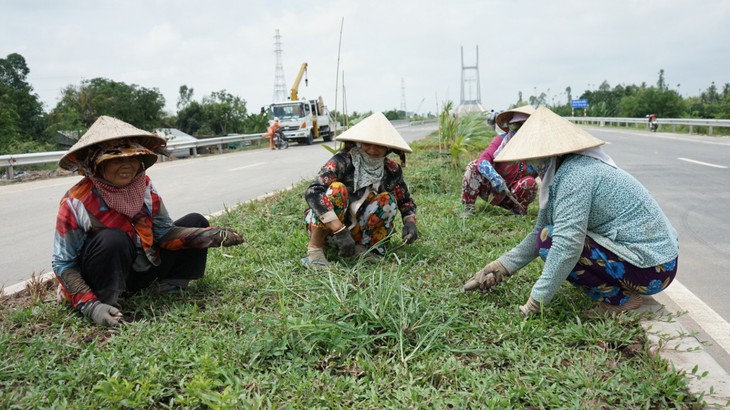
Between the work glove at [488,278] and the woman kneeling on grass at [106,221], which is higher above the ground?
the woman kneeling on grass at [106,221]

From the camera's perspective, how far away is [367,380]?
7.13 ft

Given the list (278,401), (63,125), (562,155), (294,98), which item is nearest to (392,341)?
(278,401)

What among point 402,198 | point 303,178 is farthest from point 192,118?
point 402,198

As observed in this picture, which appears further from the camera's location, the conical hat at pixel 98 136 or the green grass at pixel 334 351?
the conical hat at pixel 98 136

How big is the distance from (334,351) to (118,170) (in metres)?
1.50

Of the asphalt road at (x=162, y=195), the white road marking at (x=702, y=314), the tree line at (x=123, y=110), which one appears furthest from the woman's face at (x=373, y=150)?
the tree line at (x=123, y=110)

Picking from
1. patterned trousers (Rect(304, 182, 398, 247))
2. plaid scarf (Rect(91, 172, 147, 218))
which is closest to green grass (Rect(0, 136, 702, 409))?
patterned trousers (Rect(304, 182, 398, 247))

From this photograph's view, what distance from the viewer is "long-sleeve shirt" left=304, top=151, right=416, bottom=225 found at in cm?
349

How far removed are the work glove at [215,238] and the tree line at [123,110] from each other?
15.6 meters

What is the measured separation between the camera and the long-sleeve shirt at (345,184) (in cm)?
349

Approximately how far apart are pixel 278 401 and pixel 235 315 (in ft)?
2.85

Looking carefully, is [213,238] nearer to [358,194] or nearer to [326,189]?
[326,189]

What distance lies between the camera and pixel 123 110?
31.2 meters

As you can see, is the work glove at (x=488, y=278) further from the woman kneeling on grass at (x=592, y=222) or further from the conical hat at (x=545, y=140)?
the conical hat at (x=545, y=140)
